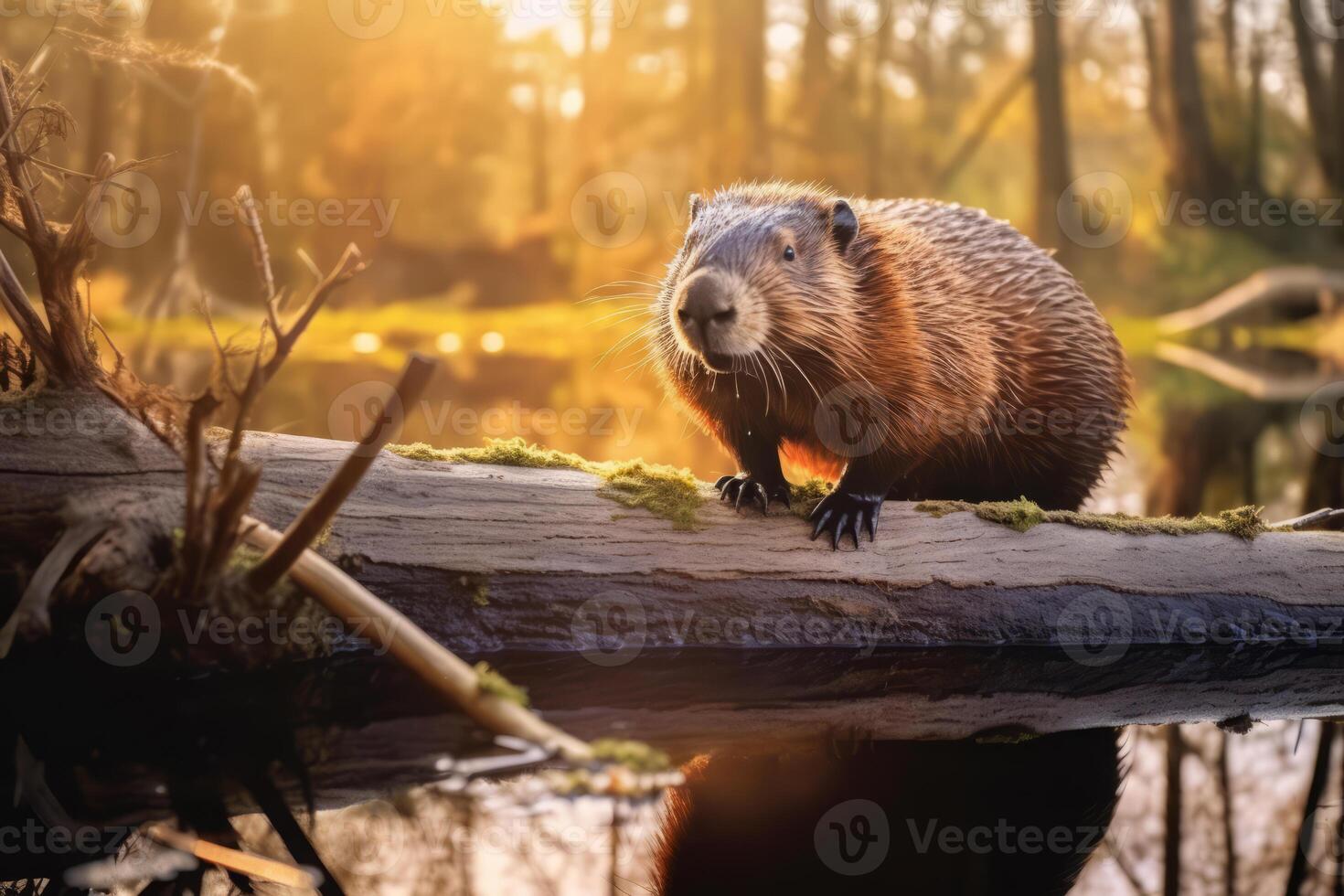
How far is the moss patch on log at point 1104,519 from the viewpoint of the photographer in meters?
4.63

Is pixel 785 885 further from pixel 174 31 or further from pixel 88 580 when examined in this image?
pixel 174 31

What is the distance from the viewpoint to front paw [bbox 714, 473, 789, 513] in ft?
14.9

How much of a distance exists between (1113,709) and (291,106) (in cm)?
1890

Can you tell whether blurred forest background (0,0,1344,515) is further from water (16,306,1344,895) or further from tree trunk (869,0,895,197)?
water (16,306,1344,895)

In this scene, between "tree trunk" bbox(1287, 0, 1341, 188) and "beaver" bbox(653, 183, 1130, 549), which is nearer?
"beaver" bbox(653, 183, 1130, 549)

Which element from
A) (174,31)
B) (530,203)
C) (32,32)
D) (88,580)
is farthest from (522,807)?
(530,203)

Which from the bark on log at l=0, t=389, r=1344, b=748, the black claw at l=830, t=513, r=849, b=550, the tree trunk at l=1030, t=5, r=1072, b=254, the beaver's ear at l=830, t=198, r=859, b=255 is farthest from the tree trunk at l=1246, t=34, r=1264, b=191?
the black claw at l=830, t=513, r=849, b=550

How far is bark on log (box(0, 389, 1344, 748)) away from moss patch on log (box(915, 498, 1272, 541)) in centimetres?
4

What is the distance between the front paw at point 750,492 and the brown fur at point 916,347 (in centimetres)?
18

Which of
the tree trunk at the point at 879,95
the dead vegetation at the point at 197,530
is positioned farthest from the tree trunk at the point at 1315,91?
the dead vegetation at the point at 197,530

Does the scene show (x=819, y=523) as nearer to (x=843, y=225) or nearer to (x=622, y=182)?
(x=843, y=225)

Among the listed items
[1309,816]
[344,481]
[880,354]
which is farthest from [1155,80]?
[344,481]

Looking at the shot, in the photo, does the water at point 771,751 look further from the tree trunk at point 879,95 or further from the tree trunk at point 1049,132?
the tree trunk at point 879,95

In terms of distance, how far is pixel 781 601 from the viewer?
4.42 m
